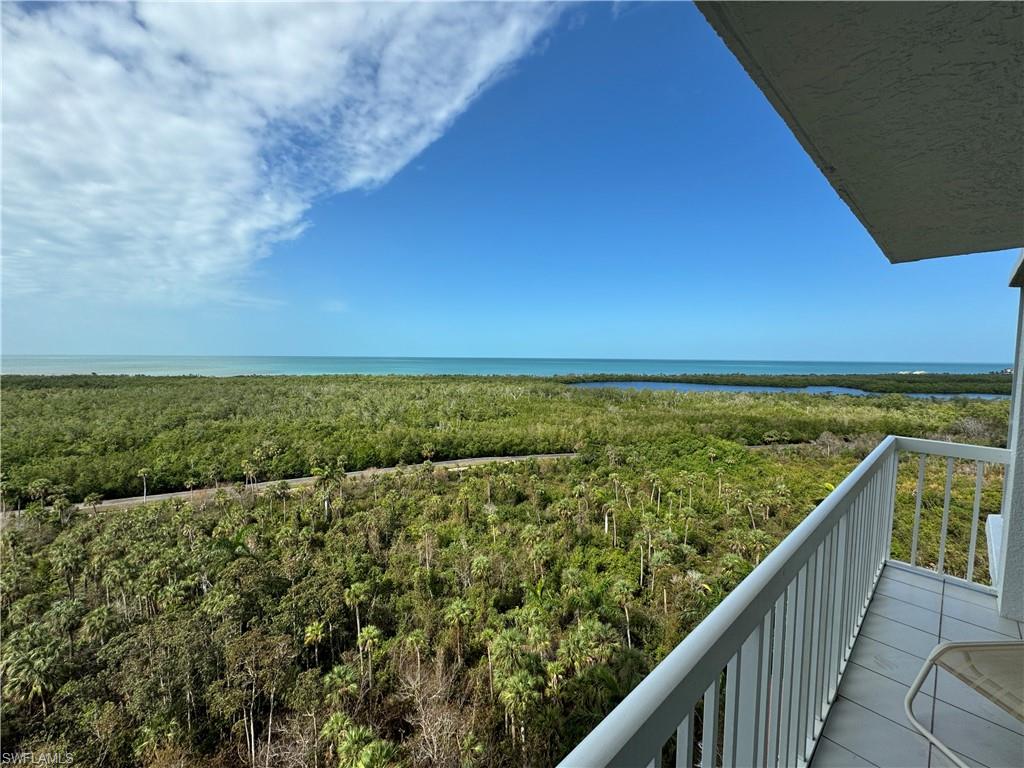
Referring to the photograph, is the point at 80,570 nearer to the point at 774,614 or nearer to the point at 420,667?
the point at 420,667

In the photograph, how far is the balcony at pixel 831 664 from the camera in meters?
0.50

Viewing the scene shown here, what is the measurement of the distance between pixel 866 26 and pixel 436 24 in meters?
5.83

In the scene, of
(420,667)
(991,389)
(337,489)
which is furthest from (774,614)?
(991,389)

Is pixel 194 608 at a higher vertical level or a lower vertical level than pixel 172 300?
lower

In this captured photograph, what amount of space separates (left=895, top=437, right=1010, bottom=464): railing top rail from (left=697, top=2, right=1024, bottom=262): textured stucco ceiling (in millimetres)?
1292

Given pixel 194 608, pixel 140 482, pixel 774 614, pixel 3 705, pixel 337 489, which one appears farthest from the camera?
pixel 140 482

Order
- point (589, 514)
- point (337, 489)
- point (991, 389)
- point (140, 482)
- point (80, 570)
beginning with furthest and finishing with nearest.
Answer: point (991, 389) → point (140, 482) → point (337, 489) → point (589, 514) → point (80, 570)

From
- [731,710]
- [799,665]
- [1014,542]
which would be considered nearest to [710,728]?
[731,710]

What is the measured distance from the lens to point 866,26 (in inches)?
29.1

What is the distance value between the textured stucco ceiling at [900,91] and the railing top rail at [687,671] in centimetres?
100

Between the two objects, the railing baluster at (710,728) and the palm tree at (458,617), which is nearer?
the railing baluster at (710,728)

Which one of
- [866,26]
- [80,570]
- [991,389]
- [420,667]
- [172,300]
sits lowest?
[420,667]

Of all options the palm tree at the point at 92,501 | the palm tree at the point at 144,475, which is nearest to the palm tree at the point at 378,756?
the palm tree at the point at 92,501

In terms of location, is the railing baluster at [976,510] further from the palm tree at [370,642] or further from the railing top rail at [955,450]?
the palm tree at [370,642]
